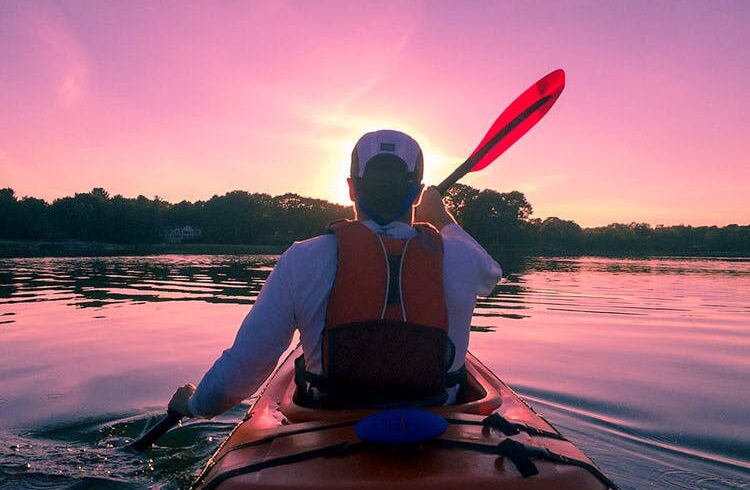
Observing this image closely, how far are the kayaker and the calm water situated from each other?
1896mm

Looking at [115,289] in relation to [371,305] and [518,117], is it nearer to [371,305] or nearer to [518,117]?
[518,117]

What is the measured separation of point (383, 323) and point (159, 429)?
74.2 inches

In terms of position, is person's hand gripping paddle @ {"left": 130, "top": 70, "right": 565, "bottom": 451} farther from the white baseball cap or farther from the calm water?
the calm water

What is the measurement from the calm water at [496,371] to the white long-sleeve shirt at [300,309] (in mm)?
1701

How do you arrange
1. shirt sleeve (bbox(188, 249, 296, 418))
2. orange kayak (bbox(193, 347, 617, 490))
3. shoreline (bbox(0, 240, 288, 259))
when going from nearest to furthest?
orange kayak (bbox(193, 347, 617, 490)) → shirt sleeve (bbox(188, 249, 296, 418)) → shoreline (bbox(0, 240, 288, 259))

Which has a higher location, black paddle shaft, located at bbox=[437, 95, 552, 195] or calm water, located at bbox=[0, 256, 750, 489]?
black paddle shaft, located at bbox=[437, 95, 552, 195]

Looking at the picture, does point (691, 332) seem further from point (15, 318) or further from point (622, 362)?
point (15, 318)

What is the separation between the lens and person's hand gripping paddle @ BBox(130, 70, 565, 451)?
473cm

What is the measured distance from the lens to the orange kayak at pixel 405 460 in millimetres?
1606

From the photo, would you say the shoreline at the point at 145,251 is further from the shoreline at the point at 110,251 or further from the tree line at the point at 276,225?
the tree line at the point at 276,225

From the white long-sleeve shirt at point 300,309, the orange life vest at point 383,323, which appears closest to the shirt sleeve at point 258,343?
the white long-sleeve shirt at point 300,309

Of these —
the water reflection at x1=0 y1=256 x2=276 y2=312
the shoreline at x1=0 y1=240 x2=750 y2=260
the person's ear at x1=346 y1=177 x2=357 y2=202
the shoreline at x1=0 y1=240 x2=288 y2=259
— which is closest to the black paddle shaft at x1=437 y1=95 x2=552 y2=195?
the person's ear at x1=346 y1=177 x2=357 y2=202

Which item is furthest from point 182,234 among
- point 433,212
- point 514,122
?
point 433,212

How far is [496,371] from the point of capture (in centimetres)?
678
